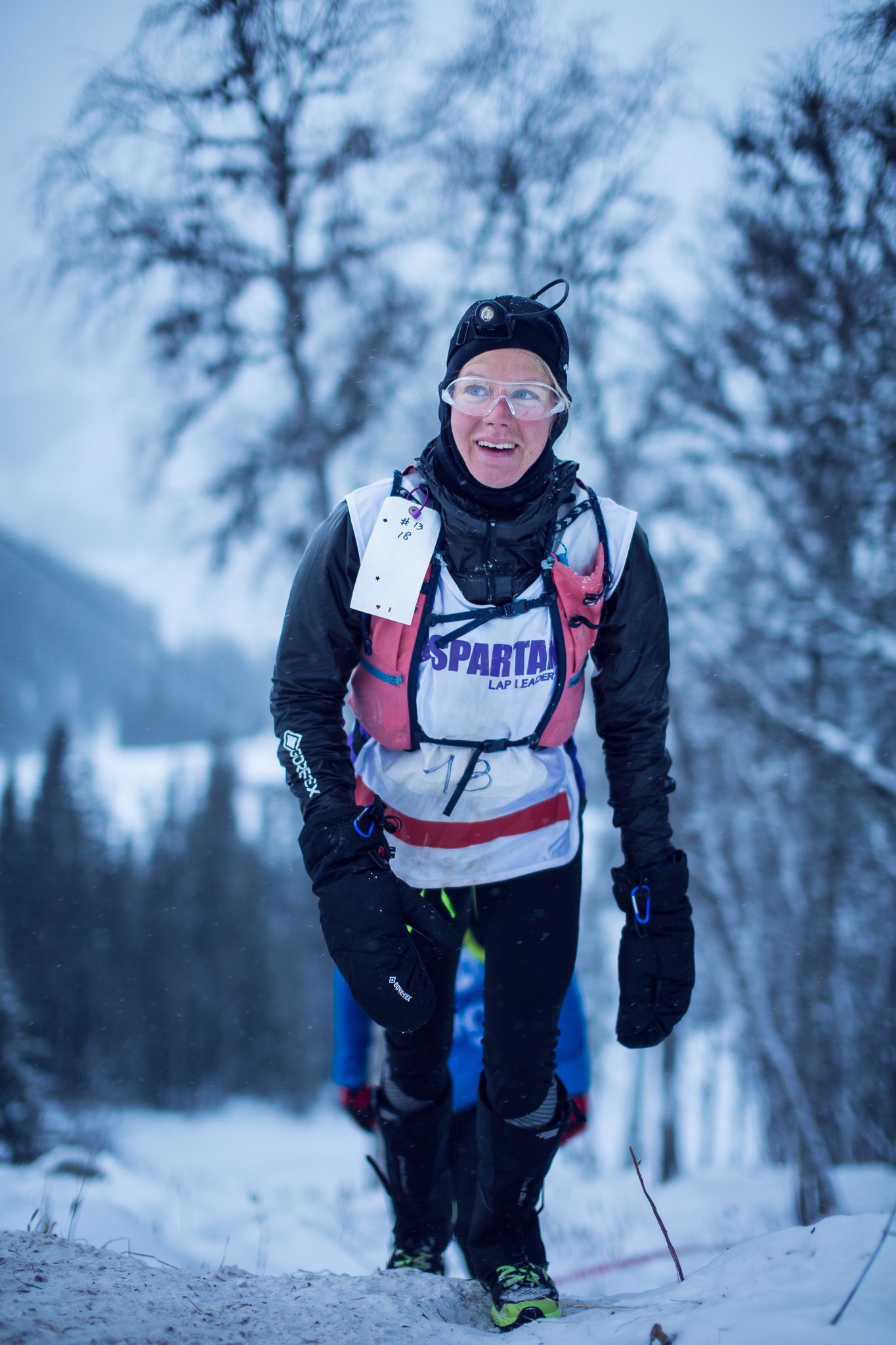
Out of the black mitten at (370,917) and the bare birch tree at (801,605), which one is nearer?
the black mitten at (370,917)

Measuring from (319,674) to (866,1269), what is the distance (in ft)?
5.55

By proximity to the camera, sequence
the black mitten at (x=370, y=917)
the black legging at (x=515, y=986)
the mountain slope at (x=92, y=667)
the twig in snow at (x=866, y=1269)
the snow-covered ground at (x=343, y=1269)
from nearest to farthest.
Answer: the twig in snow at (x=866, y=1269), the snow-covered ground at (x=343, y=1269), the black mitten at (x=370, y=917), the black legging at (x=515, y=986), the mountain slope at (x=92, y=667)

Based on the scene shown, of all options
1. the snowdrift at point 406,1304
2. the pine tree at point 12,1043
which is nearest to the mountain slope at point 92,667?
the pine tree at point 12,1043

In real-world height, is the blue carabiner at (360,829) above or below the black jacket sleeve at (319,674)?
below

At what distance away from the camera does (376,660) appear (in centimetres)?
177

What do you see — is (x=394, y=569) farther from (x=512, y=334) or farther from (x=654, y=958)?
(x=654, y=958)

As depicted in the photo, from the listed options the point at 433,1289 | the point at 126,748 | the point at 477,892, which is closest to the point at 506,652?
the point at 477,892

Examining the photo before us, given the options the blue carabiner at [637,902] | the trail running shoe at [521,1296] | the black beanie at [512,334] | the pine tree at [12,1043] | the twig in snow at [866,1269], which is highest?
the black beanie at [512,334]

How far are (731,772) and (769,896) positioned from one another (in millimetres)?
1738

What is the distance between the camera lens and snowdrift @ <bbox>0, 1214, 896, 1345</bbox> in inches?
51.0

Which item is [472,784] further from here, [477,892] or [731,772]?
[731,772]

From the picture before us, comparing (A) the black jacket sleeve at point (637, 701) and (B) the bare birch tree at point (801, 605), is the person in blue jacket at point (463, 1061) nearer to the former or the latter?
(A) the black jacket sleeve at point (637, 701)

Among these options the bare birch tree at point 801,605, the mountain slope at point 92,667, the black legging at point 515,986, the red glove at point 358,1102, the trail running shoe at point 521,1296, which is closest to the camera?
the trail running shoe at point 521,1296

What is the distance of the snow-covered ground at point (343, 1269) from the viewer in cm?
135
